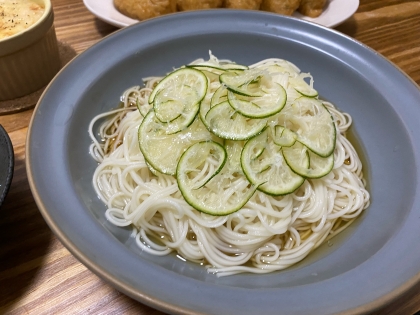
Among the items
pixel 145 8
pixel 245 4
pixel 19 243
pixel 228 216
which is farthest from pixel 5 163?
pixel 245 4

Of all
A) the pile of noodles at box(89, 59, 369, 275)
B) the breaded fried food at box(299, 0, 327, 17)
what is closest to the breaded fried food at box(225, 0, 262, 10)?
the breaded fried food at box(299, 0, 327, 17)

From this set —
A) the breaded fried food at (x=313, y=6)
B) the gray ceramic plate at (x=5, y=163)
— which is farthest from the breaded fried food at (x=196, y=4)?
the gray ceramic plate at (x=5, y=163)

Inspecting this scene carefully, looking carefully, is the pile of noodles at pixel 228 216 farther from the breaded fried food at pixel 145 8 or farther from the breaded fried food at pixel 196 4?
the breaded fried food at pixel 196 4

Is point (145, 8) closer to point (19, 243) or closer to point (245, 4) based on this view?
point (245, 4)

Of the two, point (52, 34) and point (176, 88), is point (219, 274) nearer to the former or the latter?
point (176, 88)

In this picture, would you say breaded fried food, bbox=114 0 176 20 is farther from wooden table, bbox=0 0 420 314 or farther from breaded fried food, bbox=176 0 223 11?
wooden table, bbox=0 0 420 314

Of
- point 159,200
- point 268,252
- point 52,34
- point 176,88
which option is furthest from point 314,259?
point 52,34
